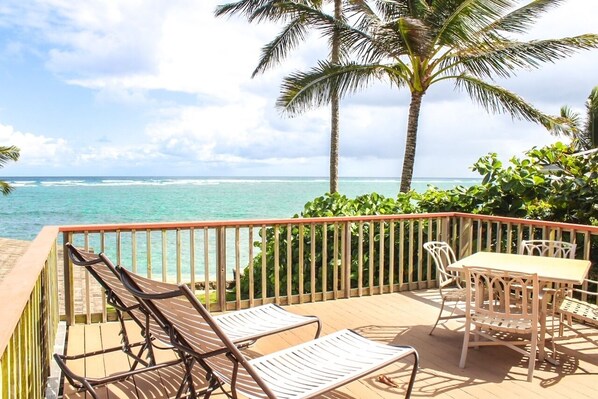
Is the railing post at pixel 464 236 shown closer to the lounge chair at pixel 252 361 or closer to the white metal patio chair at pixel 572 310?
the white metal patio chair at pixel 572 310

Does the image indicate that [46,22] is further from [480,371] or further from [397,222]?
[480,371]

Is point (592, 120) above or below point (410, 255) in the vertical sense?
above

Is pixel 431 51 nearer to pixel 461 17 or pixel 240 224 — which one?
pixel 461 17

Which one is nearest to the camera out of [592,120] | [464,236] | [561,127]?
[464,236]

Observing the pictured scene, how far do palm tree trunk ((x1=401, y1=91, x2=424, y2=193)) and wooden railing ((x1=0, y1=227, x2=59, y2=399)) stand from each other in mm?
7822

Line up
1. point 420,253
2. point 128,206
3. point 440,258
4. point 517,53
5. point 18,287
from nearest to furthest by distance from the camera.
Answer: point 18,287 → point 440,258 → point 420,253 → point 517,53 → point 128,206

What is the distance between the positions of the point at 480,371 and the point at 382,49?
713cm

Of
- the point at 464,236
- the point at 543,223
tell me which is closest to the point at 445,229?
the point at 464,236

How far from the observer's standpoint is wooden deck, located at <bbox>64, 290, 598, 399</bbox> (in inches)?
128

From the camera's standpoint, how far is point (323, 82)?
9719mm

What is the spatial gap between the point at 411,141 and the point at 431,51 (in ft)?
6.63

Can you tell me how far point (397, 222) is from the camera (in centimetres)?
662

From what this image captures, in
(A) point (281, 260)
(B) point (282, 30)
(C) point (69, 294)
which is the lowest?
(A) point (281, 260)

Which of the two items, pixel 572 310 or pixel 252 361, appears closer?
pixel 252 361
